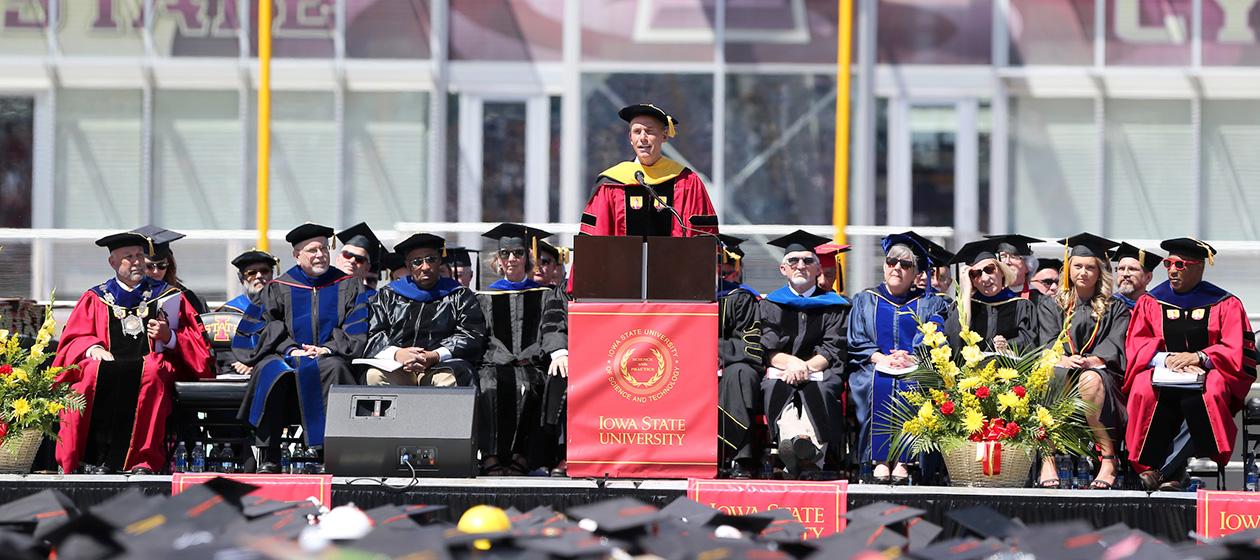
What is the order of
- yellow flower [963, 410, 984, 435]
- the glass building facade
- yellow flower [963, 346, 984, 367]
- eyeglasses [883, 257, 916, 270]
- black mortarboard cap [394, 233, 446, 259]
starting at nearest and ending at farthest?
yellow flower [963, 410, 984, 435], yellow flower [963, 346, 984, 367], eyeglasses [883, 257, 916, 270], black mortarboard cap [394, 233, 446, 259], the glass building facade

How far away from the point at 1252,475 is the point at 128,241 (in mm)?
6379

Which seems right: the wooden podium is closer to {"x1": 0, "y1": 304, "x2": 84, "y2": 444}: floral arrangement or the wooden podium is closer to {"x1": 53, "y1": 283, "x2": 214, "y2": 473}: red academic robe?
{"x1": 53, "y1": 283, "x2": 214, "y2": 473}: red academic robe

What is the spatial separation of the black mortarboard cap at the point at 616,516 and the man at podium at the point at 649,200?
8.54ft

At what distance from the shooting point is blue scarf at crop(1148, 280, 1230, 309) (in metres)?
8.74

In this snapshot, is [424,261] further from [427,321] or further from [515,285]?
[515,285]

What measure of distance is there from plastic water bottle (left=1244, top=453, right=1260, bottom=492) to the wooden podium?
307cm

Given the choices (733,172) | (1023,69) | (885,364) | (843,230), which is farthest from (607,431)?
(1023,69)

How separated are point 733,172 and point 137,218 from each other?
5362 mm

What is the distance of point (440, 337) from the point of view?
9.16 metres

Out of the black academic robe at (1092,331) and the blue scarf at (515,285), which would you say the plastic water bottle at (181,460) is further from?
the black academic robe at (1092,331)

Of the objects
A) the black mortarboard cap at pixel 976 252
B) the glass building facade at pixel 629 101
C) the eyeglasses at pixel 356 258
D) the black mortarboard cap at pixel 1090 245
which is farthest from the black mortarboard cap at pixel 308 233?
the glass building facade at pixel 629 101

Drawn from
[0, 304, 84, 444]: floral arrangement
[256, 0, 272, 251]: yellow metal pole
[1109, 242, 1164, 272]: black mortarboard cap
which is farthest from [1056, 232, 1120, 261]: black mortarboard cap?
[256, 0, 272, 251]: yellow metal pole

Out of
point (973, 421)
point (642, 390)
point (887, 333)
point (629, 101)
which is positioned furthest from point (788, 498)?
point (629, 101)

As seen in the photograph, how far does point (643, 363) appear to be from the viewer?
7.65 m
